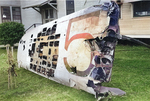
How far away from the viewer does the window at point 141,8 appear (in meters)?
12.2

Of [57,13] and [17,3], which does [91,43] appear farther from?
[17,3]

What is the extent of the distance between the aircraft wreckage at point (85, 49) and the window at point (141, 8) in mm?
7909

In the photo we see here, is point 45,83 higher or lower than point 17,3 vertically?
lower

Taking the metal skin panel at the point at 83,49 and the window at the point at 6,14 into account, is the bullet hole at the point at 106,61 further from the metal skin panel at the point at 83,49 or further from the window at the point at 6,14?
the window at the point at 6,14

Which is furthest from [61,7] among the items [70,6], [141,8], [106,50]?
[106,50]

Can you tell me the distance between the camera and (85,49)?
5.24 metres

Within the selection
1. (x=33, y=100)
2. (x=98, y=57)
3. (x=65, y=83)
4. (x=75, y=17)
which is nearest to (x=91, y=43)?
(x=98, y=57)

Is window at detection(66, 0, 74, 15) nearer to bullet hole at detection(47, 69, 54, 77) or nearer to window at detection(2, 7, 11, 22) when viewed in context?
window at detection(2, 7, 11, 22)

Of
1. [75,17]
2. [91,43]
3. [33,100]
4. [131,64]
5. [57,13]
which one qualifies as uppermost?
[57,13]

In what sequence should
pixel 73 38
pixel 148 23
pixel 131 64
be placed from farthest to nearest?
pixel 148 23, pixel 131 64, pixel 73 38

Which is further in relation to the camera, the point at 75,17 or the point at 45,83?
the point at 45,83

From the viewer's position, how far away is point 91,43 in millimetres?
5133

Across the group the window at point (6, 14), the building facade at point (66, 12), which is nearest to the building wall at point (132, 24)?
the building facade at point (66, 12)

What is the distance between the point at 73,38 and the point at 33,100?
228 cm
